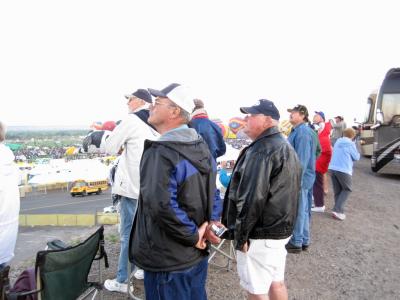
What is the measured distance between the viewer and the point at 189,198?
7.07ft

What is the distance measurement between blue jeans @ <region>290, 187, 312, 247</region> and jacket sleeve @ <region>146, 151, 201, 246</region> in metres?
3.05

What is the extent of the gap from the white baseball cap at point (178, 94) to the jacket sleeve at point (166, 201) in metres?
0.47

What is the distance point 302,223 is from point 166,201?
3371 mm

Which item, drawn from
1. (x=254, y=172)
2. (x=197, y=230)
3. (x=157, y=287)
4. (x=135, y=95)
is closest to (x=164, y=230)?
(x=197, y=230)

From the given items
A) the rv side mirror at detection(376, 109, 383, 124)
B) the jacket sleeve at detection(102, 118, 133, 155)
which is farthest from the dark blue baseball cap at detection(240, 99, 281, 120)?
the rv side mirror at detection(376, 109, 383, 124)

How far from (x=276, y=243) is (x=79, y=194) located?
36187mm

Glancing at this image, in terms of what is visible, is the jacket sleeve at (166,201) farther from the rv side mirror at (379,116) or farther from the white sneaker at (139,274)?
the rv side mirror at (379,116)

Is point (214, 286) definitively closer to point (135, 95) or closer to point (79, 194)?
point (135, 95)

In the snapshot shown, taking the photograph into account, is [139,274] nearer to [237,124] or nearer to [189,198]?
[189,198]

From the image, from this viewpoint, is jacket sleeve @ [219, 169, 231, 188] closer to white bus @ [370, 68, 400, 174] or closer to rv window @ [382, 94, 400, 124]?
white bus @ [370, 68, 400, 174]

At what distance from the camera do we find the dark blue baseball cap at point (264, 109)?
9.46 ft

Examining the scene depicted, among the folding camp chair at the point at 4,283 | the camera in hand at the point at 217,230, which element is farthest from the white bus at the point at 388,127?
the folding camp chair at the point at 4,283

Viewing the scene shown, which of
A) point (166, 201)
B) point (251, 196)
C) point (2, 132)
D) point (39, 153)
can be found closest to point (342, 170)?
point (251, 196)

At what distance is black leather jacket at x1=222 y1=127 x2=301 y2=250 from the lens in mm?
2562
